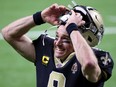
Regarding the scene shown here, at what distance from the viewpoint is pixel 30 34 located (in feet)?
40.0

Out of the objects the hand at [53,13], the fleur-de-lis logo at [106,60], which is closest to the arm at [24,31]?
the hand at [53,13]

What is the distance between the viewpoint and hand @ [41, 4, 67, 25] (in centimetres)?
597

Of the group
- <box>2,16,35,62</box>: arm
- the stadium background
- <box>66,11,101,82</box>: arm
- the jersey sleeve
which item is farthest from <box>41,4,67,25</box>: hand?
the stadium background

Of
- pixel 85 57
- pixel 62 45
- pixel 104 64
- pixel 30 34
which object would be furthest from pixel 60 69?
pixel 30 34

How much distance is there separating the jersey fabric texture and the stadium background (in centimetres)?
334

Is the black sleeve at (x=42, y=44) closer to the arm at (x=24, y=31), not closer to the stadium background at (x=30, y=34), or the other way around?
the arm at (x=24, y=31)

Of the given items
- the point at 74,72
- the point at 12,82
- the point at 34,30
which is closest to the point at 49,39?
the point at 74,72

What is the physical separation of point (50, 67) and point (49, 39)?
37 cm

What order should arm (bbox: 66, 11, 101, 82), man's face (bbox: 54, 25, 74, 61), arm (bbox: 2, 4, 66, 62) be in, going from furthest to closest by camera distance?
arm (bbox: 2, 4, 66, 62)
man's face (bbox: 54, 25, 74, 61)
arm (bbox: 66, 11, 101, 82)

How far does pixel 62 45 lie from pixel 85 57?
56 cm

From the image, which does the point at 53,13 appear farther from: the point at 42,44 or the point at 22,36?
the point at 22,36

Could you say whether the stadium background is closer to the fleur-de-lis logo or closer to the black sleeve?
the black sleeve

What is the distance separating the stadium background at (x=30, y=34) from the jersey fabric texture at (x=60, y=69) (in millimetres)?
3345

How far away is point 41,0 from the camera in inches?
622
